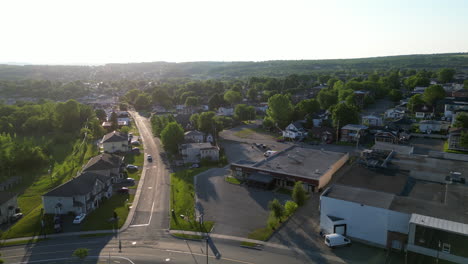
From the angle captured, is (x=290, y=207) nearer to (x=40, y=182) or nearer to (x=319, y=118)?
(x=40, y=182)

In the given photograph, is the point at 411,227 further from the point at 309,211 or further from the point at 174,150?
the point at 174,150

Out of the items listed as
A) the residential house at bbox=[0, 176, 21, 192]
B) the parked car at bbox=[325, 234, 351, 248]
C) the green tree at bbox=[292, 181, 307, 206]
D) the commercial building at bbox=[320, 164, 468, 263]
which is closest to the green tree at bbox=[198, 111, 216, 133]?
the residential house at bbox=[0, 176, 21, 192]

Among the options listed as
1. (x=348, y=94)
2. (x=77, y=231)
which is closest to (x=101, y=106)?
(x=348, y=94)

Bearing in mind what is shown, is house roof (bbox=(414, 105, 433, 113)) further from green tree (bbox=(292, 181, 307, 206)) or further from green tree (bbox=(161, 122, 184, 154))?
green tree (bbox=(292, 181, 307, 206))

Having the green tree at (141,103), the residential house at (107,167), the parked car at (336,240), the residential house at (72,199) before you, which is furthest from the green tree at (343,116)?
the green tree at (141,103)

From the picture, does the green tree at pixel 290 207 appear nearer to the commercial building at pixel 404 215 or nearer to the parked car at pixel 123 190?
the commercial building at pixel 404 215
